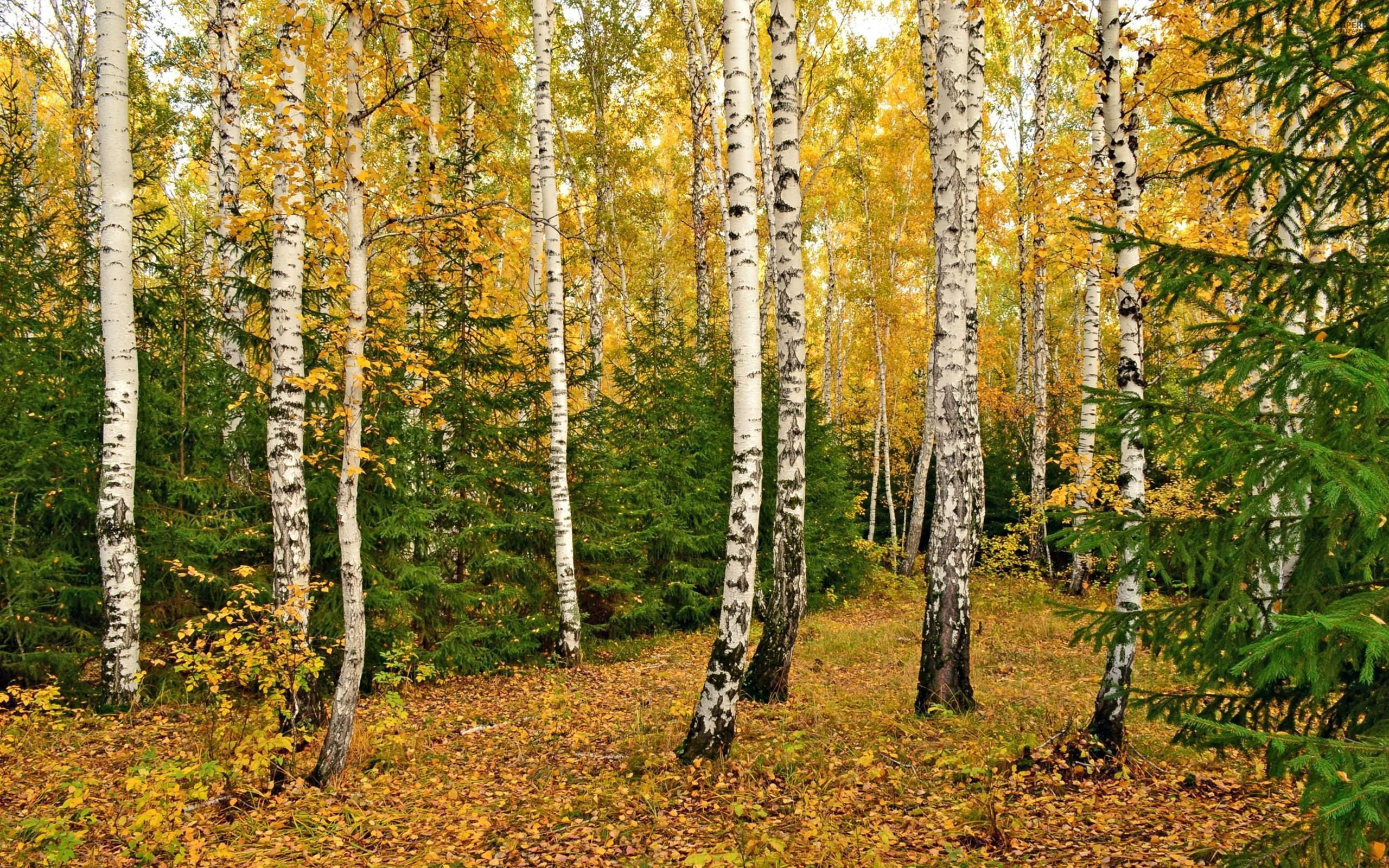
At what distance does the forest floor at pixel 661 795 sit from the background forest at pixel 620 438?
87 mm

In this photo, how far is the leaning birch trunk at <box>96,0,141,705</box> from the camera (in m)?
6.86

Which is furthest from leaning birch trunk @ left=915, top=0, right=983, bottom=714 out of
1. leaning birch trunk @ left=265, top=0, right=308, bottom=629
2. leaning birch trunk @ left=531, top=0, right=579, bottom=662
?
leaning birch trunk @ left=265, top=0, right=308, bottom=629

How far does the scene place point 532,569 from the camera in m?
10.4

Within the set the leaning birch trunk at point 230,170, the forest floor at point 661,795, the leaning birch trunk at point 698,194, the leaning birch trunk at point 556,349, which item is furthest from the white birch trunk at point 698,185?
the forest floor at point 661,795

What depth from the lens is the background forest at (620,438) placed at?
126 inches

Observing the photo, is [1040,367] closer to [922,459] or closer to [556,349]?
[922,459]

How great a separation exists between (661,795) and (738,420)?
3118 mm

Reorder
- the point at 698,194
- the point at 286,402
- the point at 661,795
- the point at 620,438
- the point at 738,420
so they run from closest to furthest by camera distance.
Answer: the point at 661,795 < the point at 738,420 < the point at 286,402 < the point at 620,438 < the point at 698,194

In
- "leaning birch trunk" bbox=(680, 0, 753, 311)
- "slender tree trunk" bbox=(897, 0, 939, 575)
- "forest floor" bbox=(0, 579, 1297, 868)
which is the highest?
"leaning birch trunk" bbox=(680, 0, 753, 311)

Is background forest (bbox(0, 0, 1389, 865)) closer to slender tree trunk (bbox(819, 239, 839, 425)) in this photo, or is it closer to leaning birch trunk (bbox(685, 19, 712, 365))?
leaning birch trunk (bbox(685, 19, 712, 365))

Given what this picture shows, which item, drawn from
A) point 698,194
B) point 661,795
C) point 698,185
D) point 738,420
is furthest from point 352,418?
point 698,185

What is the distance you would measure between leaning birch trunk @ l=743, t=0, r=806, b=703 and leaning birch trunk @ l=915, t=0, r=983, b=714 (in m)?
1.41

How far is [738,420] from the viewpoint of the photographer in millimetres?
5965

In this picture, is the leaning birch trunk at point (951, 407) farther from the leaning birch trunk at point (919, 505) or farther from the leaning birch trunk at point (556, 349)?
the leaning birch trunk at point (919, 505)
